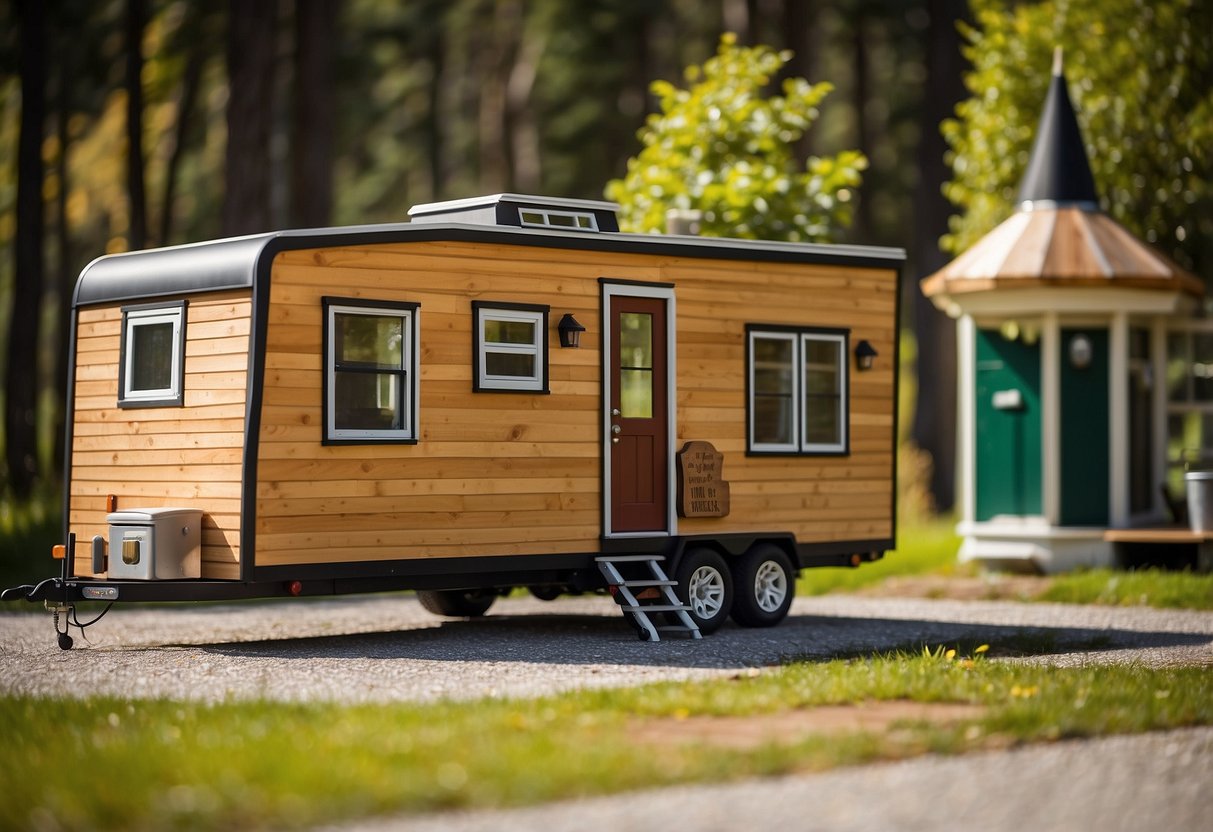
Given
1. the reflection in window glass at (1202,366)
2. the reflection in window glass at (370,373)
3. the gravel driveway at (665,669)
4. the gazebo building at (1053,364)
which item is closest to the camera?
the gravel driveway at (665,669)

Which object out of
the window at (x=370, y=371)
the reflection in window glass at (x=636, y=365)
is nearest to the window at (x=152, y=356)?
the window at (x=370, y=371)

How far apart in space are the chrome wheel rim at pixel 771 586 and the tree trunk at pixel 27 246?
12.7 m

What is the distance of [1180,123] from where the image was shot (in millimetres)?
20297

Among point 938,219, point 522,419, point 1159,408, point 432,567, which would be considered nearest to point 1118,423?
point 1159,408

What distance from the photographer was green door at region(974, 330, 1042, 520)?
18031 millimetres

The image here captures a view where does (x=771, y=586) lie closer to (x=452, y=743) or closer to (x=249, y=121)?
(x=452, y=743)

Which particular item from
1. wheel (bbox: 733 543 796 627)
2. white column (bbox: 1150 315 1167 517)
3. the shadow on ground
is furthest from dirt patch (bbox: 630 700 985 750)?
white column (bbox: 1150 315 1167 517)

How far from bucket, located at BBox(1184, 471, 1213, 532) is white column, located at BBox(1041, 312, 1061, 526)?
1.31m

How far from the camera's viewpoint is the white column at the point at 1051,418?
17859 millimetres

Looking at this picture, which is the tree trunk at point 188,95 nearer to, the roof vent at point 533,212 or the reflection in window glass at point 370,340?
the roof vent at point 533,212

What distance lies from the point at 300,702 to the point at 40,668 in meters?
2.93

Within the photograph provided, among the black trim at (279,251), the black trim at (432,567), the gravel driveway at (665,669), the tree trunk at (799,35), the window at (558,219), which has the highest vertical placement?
the tree trunk at (799,35)

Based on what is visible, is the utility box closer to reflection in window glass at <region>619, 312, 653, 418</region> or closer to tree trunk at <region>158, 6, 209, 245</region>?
reflection in window glass at <region>619, 312, 653, 418</region>

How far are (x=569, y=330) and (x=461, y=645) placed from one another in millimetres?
2462
